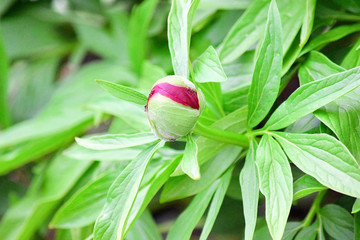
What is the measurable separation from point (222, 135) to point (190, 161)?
6cm

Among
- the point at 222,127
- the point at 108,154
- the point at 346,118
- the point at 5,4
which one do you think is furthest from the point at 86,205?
the point at 5,4

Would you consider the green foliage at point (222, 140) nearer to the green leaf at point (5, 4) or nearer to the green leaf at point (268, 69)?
the green leaf at point (268, 69)

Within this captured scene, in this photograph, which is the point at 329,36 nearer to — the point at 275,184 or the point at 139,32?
the point at 275,184

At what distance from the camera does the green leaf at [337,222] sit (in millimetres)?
372

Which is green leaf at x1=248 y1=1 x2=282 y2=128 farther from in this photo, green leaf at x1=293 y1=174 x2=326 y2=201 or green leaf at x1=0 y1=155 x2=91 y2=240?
green leaf at x1=0 y1=155 x2=91 y2=240

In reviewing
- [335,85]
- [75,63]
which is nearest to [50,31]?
[75,63]

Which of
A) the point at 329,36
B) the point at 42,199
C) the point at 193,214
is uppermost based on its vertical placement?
the point at 329,36

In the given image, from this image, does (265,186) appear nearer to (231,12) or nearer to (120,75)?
(231,12)

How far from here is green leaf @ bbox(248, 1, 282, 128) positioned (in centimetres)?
34

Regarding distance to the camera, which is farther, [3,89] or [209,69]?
[3,89]

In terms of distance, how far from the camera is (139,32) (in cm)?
67

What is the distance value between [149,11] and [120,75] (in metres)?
0.13

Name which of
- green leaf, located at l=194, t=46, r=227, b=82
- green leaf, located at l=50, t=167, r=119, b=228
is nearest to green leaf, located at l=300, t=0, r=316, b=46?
green leaf, located at l=194, t=46, r=227, b=82

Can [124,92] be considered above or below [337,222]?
above
